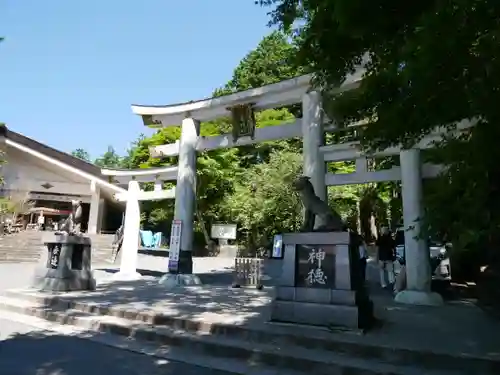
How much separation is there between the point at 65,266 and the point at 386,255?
7.89 metres

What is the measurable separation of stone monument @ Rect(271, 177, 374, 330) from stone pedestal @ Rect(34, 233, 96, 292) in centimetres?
549

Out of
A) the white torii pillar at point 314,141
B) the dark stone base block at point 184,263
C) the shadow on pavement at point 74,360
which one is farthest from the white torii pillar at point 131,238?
the shadow on pavement at point 74,360

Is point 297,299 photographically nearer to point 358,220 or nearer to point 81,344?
point 81,344

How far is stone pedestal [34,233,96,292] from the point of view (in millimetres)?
8828

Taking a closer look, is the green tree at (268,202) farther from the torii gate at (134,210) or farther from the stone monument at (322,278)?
the stone monument at (322,278)

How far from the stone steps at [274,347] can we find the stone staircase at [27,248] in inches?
535

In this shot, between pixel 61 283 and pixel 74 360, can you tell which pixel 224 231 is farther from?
pixel 74 360

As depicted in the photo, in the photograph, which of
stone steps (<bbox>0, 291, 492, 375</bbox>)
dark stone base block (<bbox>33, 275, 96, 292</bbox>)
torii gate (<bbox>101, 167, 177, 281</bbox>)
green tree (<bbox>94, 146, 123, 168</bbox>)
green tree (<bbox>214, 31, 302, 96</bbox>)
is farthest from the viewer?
green tree (<bbox>94, 146, 123, 168</bbox>)

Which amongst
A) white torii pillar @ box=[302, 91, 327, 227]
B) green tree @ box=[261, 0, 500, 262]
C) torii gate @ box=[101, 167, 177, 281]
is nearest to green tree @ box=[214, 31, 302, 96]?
torii gate @ box=[101, 167, 177, 281]

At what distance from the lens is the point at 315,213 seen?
19.7 feet

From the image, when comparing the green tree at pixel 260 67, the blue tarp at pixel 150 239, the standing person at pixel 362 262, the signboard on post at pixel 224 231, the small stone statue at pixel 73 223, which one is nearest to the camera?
the standing person at pixel 362 262

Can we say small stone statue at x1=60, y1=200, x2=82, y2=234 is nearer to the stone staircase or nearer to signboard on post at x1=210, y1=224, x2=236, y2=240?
the stone staircase

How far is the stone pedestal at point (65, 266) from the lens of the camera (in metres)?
8.83

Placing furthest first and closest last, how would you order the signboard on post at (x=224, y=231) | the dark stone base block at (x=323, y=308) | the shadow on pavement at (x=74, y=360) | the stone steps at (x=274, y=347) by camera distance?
the signboard on post at (x=224, y=231) → the dark stone base block at (x=323, y=308) → the shadow on pavement at (x=74, y=360) → the stone steps at (x=274, y=347)
